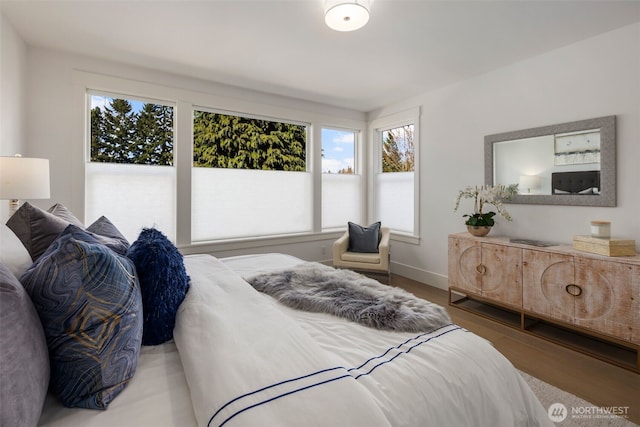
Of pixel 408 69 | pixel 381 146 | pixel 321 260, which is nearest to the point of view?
pixel 408 69

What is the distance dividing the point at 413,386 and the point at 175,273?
1040mm

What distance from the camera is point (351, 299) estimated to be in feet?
5.04

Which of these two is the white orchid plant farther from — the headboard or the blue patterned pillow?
the blue patterned pillow

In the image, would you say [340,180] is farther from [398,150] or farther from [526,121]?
[526,121]

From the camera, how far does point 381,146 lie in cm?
489

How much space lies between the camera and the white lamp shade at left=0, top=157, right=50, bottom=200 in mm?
1872

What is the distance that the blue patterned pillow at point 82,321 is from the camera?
0.80 meters

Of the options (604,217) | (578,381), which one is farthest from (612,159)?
(578,381)

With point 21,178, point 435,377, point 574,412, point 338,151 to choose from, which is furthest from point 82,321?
point 338,151

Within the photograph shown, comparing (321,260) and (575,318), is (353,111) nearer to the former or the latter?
(321,260)

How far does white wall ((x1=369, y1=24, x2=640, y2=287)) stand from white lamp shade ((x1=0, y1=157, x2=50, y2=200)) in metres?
3.98

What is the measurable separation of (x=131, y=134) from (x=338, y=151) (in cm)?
288

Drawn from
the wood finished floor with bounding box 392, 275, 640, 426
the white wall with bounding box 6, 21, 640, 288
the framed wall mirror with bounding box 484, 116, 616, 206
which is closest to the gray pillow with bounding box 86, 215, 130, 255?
the white wall with bounding box 6, 21, 640, 288

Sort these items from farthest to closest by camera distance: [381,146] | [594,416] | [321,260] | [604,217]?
[381,146], [321,260], [604,217], [594,416]
